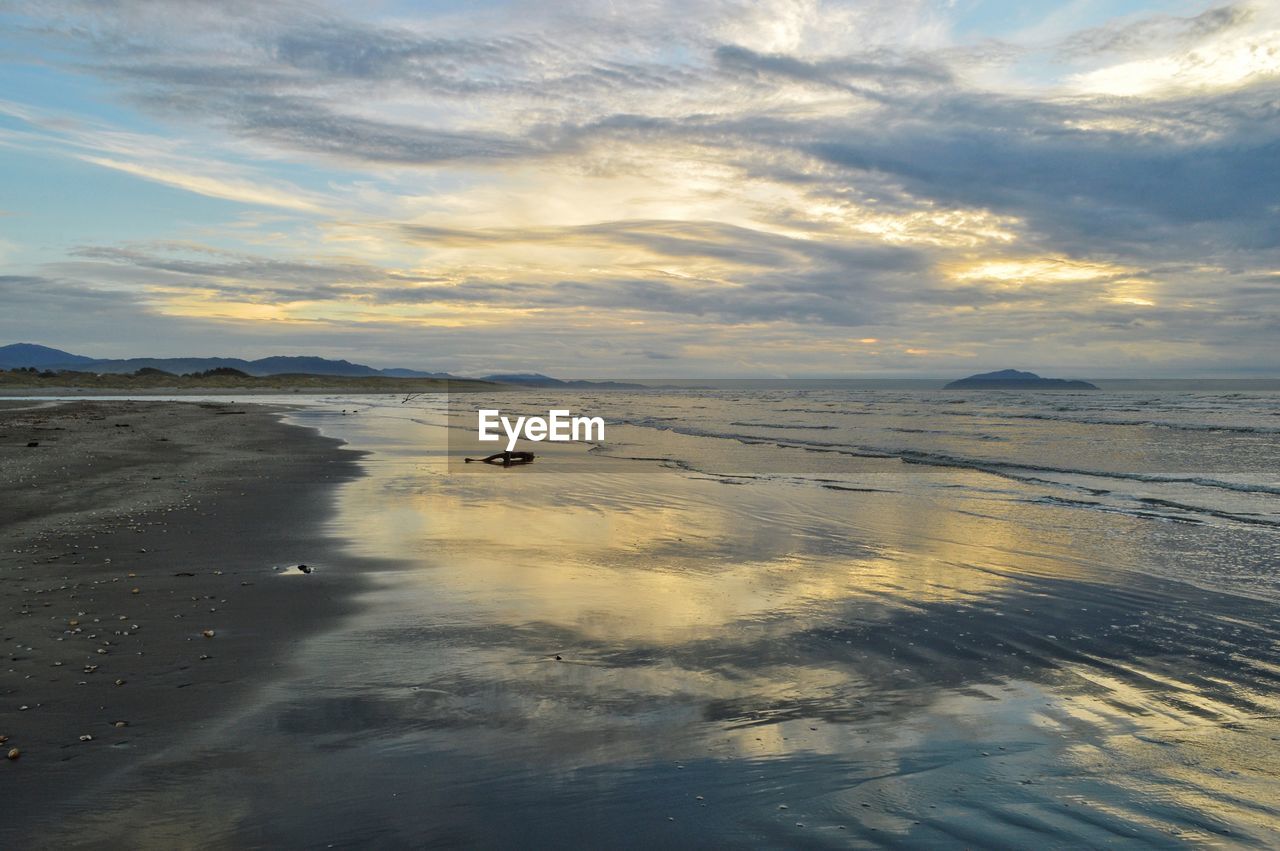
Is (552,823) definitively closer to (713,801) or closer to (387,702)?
(713,801)

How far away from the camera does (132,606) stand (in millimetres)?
8172

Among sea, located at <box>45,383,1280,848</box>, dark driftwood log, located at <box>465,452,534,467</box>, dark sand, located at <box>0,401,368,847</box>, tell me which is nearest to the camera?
sea, located at <box>45,383,1280,848</box>

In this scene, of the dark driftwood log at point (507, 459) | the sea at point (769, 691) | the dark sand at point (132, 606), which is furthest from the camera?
the dark driftwood log at point (507, 459)

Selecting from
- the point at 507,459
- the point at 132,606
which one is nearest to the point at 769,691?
the point at 132,606

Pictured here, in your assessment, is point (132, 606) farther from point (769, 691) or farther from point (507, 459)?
point (507, 459)

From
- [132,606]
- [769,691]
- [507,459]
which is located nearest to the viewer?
[769,691]

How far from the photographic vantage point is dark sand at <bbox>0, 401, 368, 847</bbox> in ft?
16.6

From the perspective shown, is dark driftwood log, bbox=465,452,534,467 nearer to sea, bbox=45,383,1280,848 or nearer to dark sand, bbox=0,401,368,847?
dark sand, bbox=0,401,368,847

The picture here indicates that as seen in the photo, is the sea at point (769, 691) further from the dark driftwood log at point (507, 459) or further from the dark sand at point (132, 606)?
the dark driftwood log at point (507, 459)

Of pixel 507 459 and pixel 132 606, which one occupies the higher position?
pixel 507 459

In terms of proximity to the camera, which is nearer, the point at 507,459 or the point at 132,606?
the point at 132,606

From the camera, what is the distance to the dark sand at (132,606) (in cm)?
507

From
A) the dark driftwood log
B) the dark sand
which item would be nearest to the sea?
the dark sand

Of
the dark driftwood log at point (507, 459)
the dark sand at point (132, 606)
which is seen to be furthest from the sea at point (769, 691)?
the dark driftwood log at point (507, 459)
